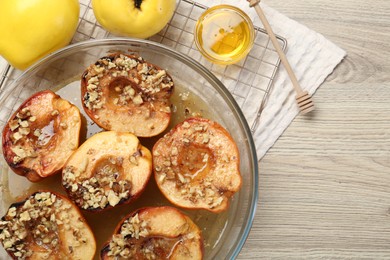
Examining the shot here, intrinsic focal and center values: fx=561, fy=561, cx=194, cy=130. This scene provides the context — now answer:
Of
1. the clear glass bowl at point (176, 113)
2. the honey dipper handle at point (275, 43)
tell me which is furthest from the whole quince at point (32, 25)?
the honey dipper handle at point (275, 43)

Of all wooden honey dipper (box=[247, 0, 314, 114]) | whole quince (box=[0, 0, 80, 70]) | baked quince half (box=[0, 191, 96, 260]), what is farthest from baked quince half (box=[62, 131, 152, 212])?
wooden honey dipper (box=[247, 0, 314, 114])

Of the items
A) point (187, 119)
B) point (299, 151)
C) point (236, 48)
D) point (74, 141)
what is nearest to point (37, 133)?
point (74, 141)

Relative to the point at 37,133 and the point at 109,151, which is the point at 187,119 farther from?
the point at 37,133

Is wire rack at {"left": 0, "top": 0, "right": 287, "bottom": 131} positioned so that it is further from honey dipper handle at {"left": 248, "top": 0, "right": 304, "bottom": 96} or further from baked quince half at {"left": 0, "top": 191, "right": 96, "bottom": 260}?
baked quince half at {"left": 0, "top": 191, "right": 96, "bottom": 260}

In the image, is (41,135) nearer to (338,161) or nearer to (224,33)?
(224,33)

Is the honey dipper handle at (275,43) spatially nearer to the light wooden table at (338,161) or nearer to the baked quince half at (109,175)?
the light wooden table at (338,161)
